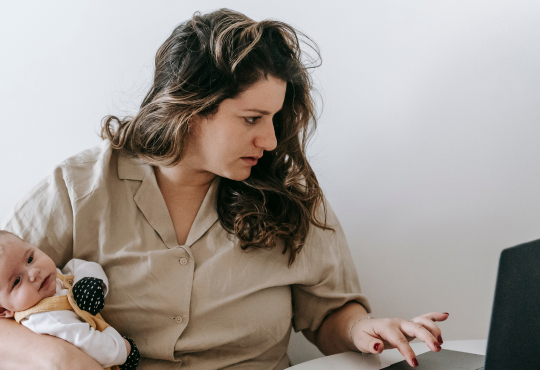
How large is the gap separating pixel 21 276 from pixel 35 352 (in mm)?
160

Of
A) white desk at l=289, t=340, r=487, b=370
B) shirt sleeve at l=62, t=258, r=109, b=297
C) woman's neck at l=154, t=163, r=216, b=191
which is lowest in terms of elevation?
white desk at l=289, t=340, r=487, b=370

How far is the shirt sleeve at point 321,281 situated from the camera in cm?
129

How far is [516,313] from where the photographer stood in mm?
683

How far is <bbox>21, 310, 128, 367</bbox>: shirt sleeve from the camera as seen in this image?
3.10 feet

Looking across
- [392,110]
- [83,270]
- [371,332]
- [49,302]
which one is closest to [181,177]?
[83,270]

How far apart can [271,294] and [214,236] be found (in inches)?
8.8

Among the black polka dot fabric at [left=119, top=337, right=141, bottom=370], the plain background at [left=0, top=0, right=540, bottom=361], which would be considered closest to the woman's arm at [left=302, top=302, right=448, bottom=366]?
the plain background at [left=0, top=0, right=540, bottom=361]

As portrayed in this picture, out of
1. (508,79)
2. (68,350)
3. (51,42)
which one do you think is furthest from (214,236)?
(508,79)

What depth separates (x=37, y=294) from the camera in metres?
0.95

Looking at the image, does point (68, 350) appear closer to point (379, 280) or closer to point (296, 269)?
point (296, 269)

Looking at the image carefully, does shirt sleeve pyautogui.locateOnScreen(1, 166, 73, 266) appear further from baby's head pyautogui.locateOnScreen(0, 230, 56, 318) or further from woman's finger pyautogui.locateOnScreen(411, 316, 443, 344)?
woman's finger pyautogui.locateOnScreen(411, 316, 443, 344)

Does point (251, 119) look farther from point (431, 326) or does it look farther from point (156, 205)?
point (431, 326)

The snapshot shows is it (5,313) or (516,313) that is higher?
(516,313)

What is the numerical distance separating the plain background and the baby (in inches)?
27.0
